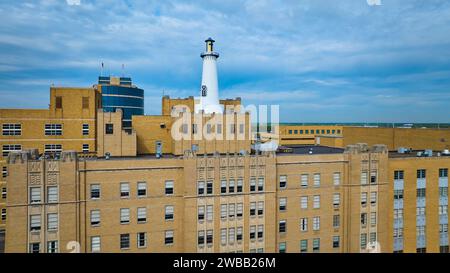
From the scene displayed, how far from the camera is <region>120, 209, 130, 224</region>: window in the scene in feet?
118

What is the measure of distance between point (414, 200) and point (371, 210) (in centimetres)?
700

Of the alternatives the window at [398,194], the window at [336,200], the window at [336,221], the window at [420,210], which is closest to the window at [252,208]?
the window at [336,200]

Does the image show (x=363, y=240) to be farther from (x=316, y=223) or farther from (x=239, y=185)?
(x=239, y=185)

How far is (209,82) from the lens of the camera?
5241 centimetres

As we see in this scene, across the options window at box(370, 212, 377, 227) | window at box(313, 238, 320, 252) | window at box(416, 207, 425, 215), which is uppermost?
window at box(416, 207, 425, 215)

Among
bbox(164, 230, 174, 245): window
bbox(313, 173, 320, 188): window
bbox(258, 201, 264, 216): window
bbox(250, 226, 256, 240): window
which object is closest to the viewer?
bbox(164, 230, 174, 245): window

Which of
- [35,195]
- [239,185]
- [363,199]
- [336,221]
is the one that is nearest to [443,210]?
[363,199]

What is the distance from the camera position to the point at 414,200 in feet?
146

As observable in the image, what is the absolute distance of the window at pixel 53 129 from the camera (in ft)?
167

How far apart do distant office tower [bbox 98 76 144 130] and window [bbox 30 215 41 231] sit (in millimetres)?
85651

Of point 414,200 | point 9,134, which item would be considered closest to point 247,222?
point 414,200

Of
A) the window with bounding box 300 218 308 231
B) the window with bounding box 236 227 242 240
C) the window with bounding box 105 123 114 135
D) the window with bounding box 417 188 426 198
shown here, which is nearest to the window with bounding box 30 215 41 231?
the window with bounding box 105 123 114 135

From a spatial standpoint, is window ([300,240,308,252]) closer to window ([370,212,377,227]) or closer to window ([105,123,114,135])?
window ([370,212,377,227])
